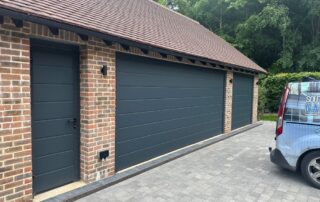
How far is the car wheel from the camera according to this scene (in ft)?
15.5

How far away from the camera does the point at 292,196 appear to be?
14.4ft

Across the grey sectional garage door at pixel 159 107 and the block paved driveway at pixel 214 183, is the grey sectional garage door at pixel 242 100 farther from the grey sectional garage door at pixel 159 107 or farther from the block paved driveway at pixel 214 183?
the block paved driveway at pixel 214 183

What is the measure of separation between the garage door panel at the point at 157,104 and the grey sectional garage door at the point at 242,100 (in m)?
2.60

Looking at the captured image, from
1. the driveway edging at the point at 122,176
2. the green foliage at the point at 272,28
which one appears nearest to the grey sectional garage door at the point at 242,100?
the driveway edging at the point at 122,176

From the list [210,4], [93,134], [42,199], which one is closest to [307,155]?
[93,134]

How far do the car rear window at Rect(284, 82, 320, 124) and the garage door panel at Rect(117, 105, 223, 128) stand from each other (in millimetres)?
2736

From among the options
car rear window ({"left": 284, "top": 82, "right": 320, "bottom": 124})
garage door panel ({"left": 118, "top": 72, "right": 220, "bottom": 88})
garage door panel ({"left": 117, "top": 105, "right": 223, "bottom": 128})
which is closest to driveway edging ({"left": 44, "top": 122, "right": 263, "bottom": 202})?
garage door panel ({"left": 117, "top": 105, "right": 223, "bottom": 128})

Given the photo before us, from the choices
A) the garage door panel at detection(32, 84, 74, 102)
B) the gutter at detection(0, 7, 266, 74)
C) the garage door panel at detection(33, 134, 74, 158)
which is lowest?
the garage door panel at detection(33, 134, 74, 158)

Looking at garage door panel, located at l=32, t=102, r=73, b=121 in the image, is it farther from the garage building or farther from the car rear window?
the car rear window

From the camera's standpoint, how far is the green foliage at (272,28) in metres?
19.2

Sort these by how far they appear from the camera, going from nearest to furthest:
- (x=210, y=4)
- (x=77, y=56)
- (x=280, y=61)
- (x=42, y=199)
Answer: (x=42, y=199) < (x=77, y=56) < (x=280, y=61) < (x=210, y=4)

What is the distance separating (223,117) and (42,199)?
6.89m

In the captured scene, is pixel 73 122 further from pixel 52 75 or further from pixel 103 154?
pixel 52 75

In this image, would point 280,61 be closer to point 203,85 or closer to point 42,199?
point 203,85
